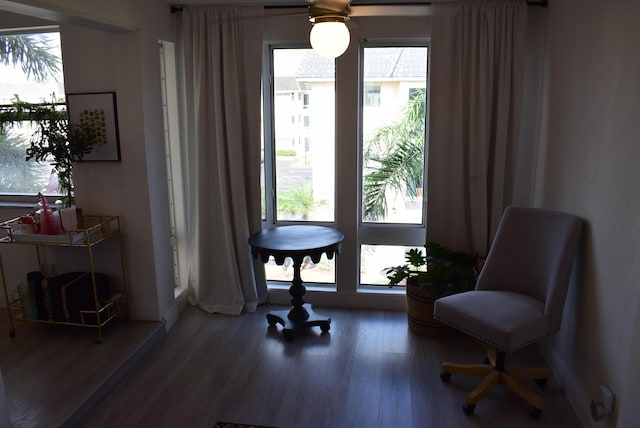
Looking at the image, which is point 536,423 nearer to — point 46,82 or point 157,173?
point 157,173

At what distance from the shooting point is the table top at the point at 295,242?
3.11m

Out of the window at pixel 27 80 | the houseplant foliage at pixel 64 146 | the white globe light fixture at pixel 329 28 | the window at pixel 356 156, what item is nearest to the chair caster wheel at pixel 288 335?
the window at pixel 356 156

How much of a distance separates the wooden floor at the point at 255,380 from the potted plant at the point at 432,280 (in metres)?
0.10

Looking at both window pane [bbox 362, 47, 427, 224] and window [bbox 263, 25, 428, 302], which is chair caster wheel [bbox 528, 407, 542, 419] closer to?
window [bbox 263, 25, 428, 302]

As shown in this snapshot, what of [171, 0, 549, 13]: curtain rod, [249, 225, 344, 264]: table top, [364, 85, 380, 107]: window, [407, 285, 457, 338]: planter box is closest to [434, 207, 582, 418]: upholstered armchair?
[407, 285, 457, 338]: planter box

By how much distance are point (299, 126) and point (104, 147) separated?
1.37m

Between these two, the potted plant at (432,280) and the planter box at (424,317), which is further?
the planter box at (424,317)

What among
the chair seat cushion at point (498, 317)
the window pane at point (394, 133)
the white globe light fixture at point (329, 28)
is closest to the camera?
the white globe light fixture at point (329, 28)

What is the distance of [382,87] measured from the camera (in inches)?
142

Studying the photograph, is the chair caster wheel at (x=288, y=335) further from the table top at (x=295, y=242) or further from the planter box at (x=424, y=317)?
the planter box at (x=424, y=317)

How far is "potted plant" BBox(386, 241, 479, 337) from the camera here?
314 centimetres

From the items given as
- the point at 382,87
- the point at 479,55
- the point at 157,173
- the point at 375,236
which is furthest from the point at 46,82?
the point at 479,55

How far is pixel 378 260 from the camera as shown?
12.8 feet

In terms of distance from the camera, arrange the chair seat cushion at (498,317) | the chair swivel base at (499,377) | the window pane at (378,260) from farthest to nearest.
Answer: the window pane at (378,260) < the chair swivel base at (499,377) < the chair seat cushion at (498,317)
